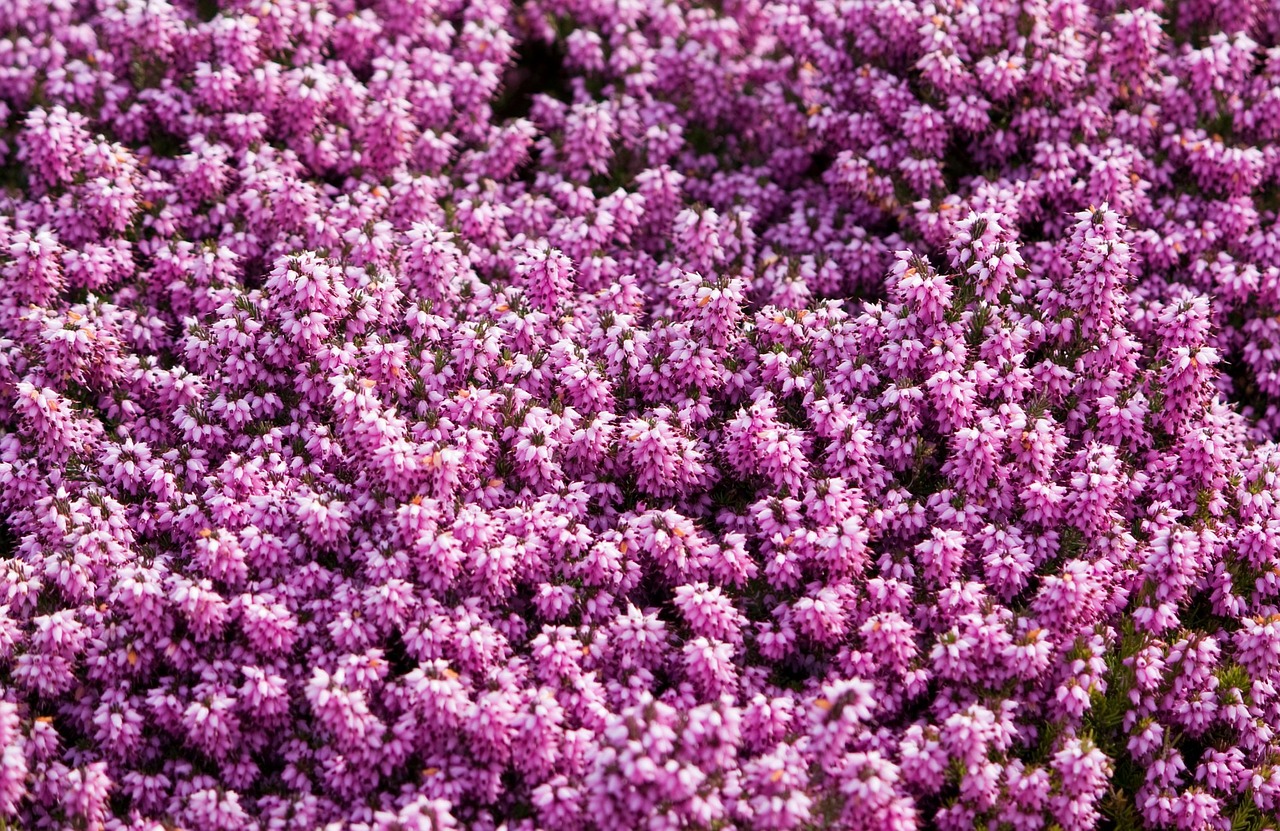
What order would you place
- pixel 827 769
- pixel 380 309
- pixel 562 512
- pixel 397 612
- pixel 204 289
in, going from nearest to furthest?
pixel 827 769 → pixel 397 612 → pixel 562 512 → pixel 380 309 → pixel 204 289

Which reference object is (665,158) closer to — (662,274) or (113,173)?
(662,274)

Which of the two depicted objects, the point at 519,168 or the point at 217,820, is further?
the point at 519,168

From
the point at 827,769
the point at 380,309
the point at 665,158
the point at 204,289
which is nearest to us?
the point at 827,769

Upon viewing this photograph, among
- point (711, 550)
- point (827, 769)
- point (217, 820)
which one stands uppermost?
point (711, 550)

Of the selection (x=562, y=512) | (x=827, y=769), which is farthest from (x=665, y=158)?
(x=827, y=769)

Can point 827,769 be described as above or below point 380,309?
below

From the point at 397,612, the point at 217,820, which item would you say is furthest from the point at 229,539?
the point at 217,820

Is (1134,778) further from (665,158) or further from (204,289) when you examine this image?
(204,289)
